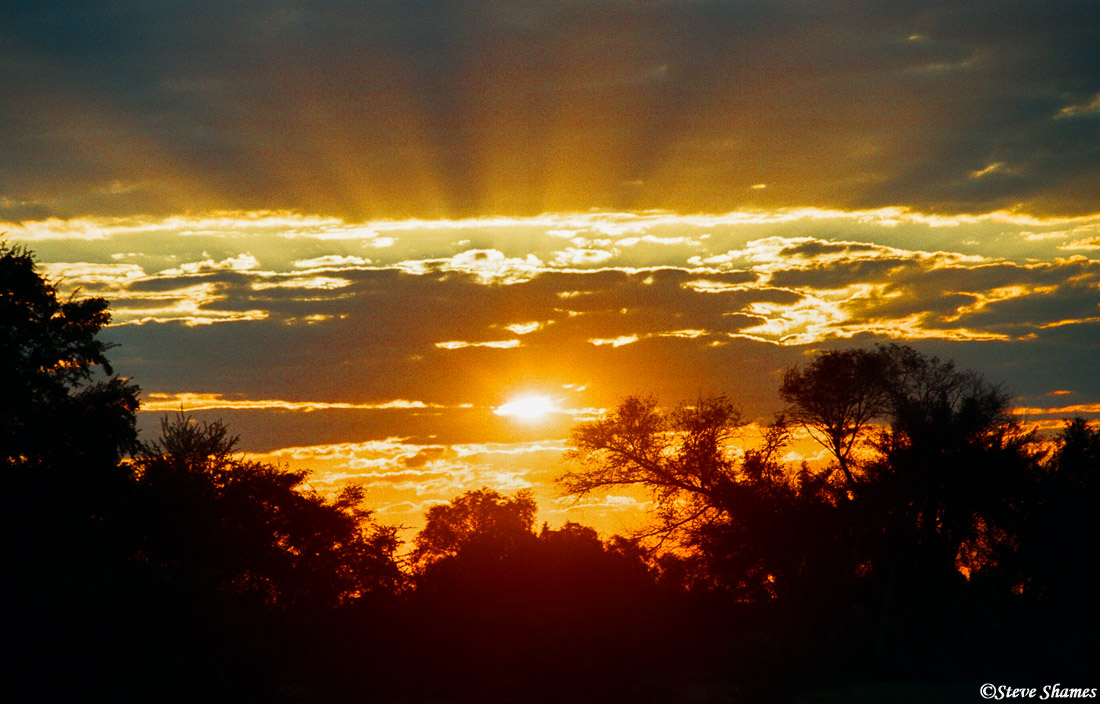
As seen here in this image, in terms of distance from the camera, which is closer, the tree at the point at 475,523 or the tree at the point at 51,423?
the tree at the point at 51,423

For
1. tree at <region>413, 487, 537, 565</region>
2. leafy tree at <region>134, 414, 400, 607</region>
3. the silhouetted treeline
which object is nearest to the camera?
the silhouetted treeline

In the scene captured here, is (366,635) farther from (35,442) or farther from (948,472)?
(948,472)

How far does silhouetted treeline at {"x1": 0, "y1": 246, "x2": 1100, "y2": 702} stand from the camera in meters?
34.2

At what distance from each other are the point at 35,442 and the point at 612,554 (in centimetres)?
2482

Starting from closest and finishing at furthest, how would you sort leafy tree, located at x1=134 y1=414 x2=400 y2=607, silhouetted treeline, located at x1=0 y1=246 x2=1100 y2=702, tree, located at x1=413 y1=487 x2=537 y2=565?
silhouetted treeline, located at x1=0 y1=246 x2=1100 y2=702 < leafy tree, located at x1=134 y1=414 x2=400 y2=607 < tree, located at x1=413 y1=487 x2=537 y2=565

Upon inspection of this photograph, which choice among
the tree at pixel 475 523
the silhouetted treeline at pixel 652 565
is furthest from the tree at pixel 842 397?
the tree at pixel 475 523

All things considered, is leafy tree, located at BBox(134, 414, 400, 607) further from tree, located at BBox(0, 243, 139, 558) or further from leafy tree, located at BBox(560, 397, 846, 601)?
leafy tree, located at BBox(560, 397, 846, 601)

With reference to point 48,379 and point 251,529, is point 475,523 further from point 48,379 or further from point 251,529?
point 48,379

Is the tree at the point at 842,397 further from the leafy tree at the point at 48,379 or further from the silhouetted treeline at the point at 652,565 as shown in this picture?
the leafy tree at the point at 48,379

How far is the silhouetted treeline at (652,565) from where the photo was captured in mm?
34250

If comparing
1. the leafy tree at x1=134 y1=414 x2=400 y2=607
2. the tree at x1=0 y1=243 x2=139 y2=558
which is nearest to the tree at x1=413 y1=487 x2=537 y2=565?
the leafy tree at x1=134 y1=414 x2=400 y2=607

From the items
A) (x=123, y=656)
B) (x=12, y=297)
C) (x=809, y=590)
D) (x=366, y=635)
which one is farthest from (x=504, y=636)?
(x=12, y=297)

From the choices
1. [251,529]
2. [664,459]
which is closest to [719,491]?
[664,459]

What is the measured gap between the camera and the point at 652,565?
4644 centimetres
